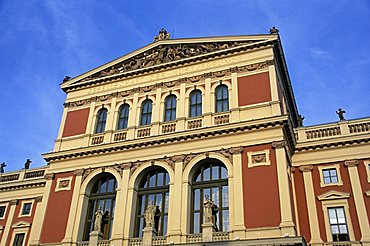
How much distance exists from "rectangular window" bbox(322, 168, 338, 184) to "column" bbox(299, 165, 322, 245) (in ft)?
2.65

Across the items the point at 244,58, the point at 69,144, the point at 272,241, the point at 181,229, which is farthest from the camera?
the point at 69,144

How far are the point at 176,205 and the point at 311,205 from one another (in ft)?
25.8

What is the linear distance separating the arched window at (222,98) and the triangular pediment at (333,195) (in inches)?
299

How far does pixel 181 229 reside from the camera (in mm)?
21078

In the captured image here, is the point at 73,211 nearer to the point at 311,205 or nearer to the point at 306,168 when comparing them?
the point at 311,205

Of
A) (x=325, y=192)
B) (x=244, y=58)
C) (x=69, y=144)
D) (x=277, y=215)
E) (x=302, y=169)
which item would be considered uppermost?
(x=244, y=58)

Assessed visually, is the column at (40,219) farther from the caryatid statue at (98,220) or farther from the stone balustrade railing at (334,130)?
the stone balustrade railing at (334,130)

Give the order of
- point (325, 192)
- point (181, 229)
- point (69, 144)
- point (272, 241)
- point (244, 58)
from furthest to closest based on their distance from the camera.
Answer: point (69, 144) → point (244, 58) → point (325, 192) → point (181, 229) → point (272, 241)

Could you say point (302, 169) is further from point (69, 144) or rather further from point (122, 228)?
point (69, 144)

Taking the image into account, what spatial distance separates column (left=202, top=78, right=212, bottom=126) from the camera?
24.1 m

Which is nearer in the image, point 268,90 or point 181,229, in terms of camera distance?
point 181,229

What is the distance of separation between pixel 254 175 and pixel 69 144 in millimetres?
13401

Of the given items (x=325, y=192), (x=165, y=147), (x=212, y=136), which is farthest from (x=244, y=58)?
(x=325, y=192)

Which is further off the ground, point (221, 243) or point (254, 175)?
point (254, 175)
